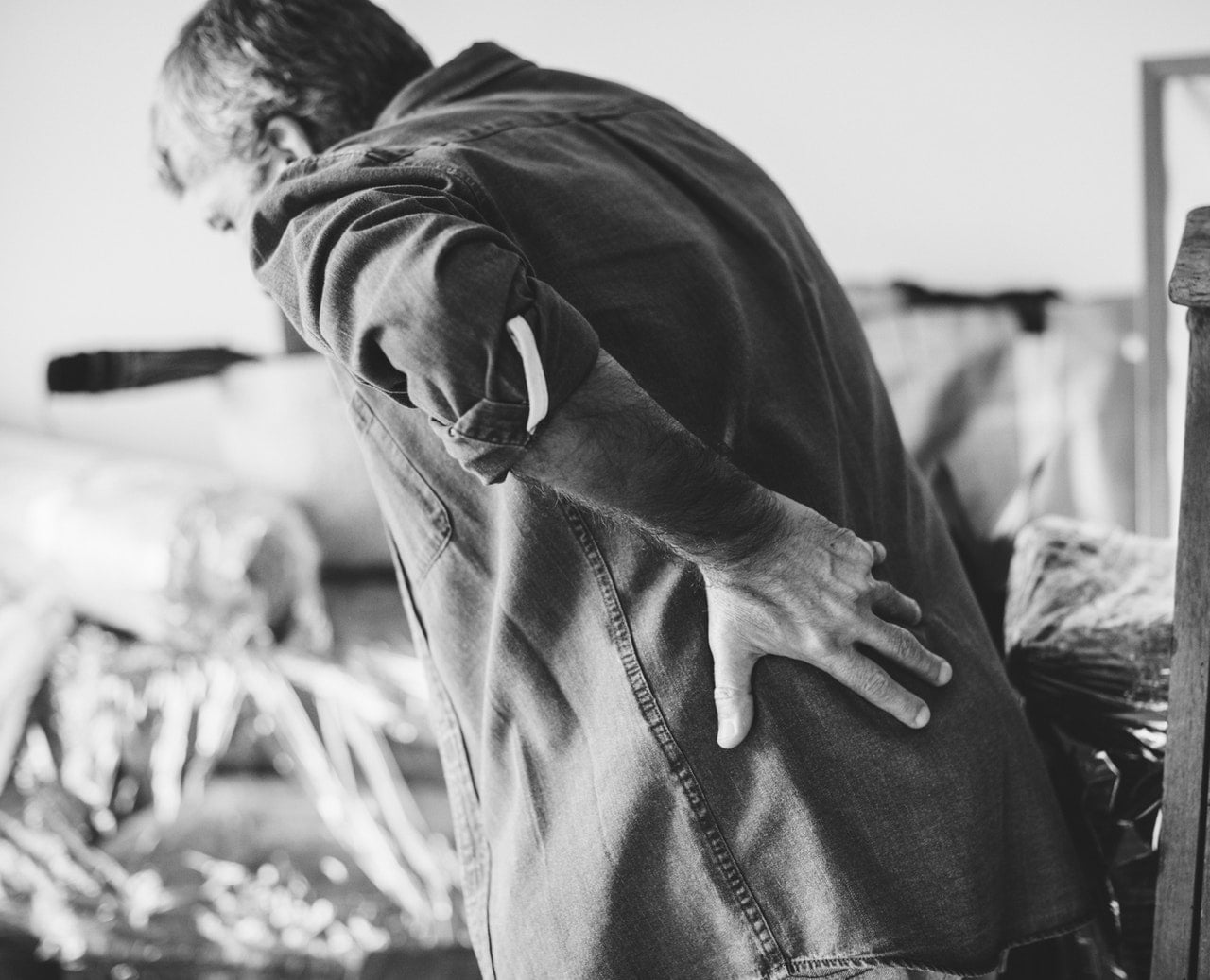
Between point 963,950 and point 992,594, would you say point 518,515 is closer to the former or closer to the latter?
point 963,950

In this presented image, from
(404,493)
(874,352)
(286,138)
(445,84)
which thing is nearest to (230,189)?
(286,138)

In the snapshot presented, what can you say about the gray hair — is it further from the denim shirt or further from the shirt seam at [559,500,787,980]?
the shirt seam at [559,500,787,980]

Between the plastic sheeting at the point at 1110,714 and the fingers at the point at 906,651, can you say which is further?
the plastic sheeting at the point at 1110,714

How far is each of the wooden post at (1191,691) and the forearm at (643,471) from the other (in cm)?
26

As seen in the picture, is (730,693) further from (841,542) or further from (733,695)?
(841,542)

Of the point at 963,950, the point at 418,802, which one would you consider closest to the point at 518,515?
the point at 963,950

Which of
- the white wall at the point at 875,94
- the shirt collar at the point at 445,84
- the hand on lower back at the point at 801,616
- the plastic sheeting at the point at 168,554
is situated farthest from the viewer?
the white wall at the point at 875,94

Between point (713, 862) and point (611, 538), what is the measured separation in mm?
205

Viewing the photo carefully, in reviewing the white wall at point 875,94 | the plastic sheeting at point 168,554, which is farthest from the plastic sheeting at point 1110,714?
the plastic sheeting at point 168,554

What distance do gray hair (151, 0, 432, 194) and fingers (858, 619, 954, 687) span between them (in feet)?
1.74

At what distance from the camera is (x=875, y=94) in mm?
1664

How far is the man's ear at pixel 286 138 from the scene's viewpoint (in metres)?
0.80

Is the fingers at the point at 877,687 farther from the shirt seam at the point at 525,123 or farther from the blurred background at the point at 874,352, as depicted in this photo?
the blurred background at the point at 874,352

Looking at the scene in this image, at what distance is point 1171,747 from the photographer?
68 cm
